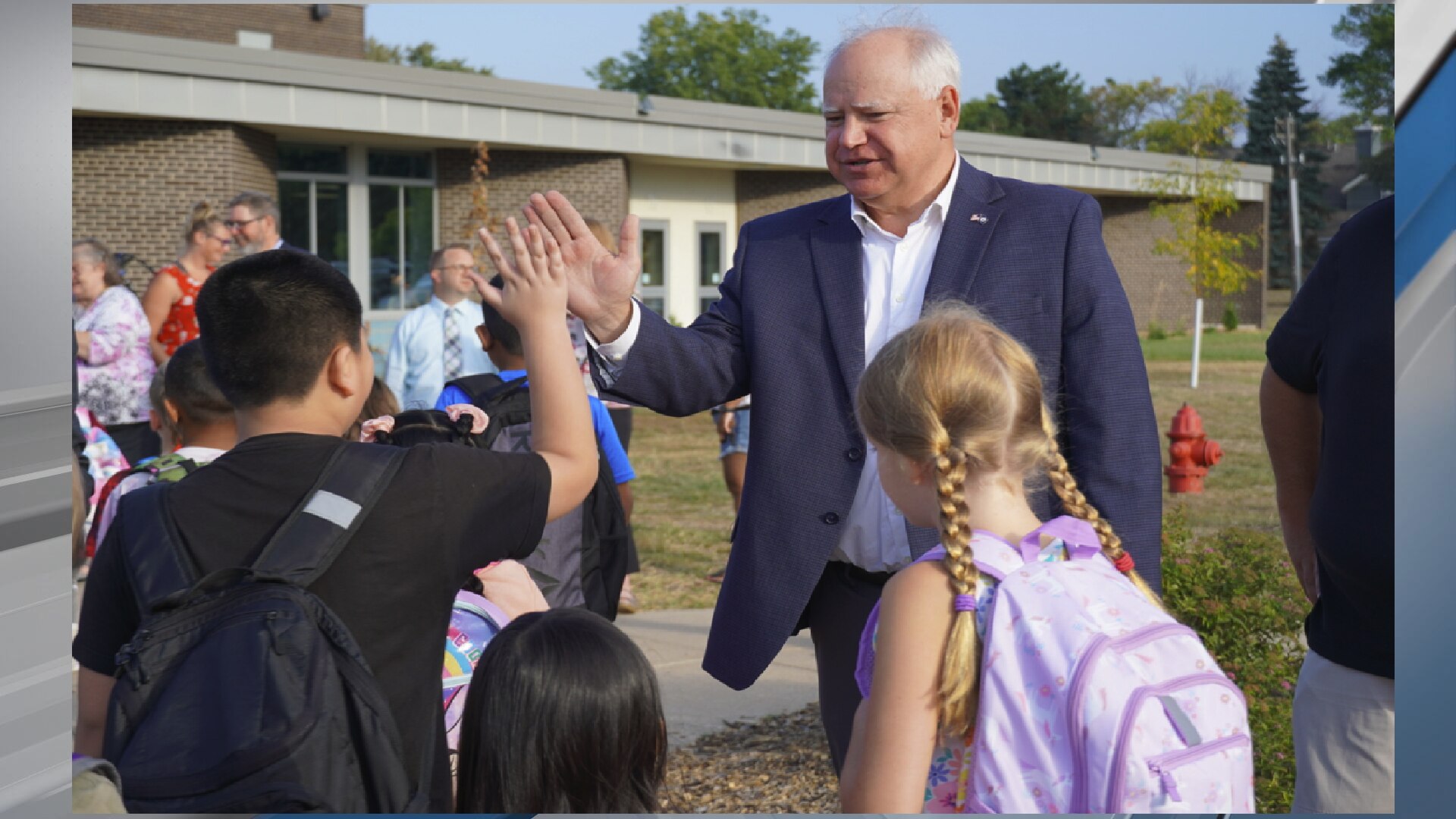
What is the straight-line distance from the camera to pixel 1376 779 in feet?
9.14

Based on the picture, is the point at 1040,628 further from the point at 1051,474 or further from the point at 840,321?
the point at 840,321

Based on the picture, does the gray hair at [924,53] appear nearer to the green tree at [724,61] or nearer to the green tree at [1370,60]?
the green tree at [1370,60]

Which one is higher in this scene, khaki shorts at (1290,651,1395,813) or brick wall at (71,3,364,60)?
brick wall at (71,3,364,60)

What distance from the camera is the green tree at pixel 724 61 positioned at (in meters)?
64.9

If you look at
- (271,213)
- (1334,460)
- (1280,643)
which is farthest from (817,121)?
(1334,460)

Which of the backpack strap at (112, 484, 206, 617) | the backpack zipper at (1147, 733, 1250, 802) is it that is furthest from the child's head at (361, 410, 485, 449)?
the backpack zipper at (1147, 733, 1250, 802)

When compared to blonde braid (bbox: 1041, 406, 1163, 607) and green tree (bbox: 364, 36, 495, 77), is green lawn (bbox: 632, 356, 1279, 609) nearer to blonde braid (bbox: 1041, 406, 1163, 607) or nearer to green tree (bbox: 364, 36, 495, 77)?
blonde braid (bbox: 1041, 406, 1163, 607)

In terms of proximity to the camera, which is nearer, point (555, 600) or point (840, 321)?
point (840, 321)

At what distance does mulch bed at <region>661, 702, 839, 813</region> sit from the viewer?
4.57m

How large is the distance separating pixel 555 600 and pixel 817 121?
21450mm

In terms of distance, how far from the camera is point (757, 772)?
4.80 metres

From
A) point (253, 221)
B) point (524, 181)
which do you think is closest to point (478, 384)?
point (253, 221)

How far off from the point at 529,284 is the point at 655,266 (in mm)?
22594

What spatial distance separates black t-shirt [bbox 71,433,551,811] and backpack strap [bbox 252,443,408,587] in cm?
2
